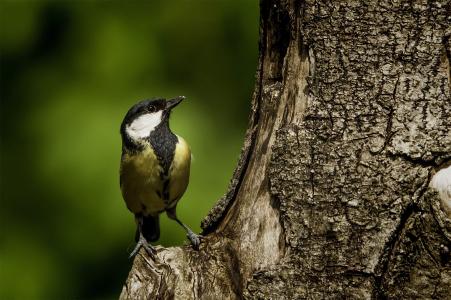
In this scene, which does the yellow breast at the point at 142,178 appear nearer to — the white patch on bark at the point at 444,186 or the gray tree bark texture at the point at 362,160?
the gray tree bark texture at the point at 362,160

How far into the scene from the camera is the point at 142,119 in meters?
4.30

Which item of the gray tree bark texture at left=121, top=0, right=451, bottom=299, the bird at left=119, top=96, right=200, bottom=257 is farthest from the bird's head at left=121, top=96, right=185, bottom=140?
the gray tree bark texture at left=121, top=0, right=451, bottom=299

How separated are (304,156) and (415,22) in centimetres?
56

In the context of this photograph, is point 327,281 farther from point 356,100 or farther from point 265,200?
point 356,100

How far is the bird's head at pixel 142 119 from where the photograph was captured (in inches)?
169

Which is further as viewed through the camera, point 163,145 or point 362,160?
point 163,145

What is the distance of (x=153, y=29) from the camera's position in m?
5.56

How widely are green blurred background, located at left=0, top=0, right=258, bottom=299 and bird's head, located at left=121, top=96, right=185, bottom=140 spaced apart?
45 cm

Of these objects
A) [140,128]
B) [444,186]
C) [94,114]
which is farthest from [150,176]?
[444,186]

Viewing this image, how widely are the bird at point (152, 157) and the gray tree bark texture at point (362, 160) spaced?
130cm

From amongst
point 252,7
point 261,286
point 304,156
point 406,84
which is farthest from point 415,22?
point 252,7

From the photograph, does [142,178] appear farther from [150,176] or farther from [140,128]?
[140,128]

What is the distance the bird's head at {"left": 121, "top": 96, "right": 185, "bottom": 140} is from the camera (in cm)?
428

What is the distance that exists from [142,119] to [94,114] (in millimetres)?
870
